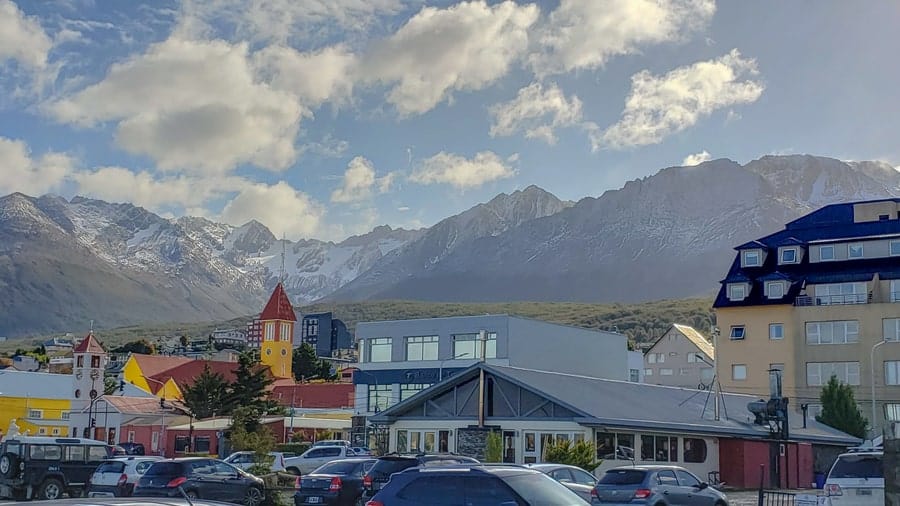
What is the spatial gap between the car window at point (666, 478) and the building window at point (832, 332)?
4889 centimetres

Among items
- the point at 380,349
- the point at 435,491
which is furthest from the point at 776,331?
the point at 435,491

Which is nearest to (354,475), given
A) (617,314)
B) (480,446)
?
(480,446)

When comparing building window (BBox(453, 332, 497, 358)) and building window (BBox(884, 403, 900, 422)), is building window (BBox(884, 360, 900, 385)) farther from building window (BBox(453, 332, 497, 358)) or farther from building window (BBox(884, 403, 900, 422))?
building window (BBox(453, 332, 497, 358))

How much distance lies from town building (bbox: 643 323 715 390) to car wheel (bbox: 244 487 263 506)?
268 ft

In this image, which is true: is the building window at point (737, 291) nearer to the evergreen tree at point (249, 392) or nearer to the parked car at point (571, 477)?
the evergreen tree at point (249, 392)

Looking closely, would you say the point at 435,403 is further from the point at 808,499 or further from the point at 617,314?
the point at 617,314

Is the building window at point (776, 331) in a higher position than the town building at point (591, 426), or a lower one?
higher

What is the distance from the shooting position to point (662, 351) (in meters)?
111

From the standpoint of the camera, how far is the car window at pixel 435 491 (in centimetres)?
1521

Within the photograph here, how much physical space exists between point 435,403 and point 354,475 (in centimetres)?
1553

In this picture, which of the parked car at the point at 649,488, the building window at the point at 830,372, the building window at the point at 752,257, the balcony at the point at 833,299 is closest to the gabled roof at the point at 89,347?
the building window at the point at 752,257

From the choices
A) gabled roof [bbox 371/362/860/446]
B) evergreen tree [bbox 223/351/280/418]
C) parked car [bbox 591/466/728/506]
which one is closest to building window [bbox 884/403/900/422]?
gabled roof [bbox 371/362/860/446]

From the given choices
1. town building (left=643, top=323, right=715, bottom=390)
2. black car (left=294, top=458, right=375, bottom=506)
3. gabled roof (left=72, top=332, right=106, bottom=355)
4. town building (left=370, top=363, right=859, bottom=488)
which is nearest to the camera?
black car (left=294, top=458, right=375, bottom=506)

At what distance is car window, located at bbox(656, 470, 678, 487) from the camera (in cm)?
2277
